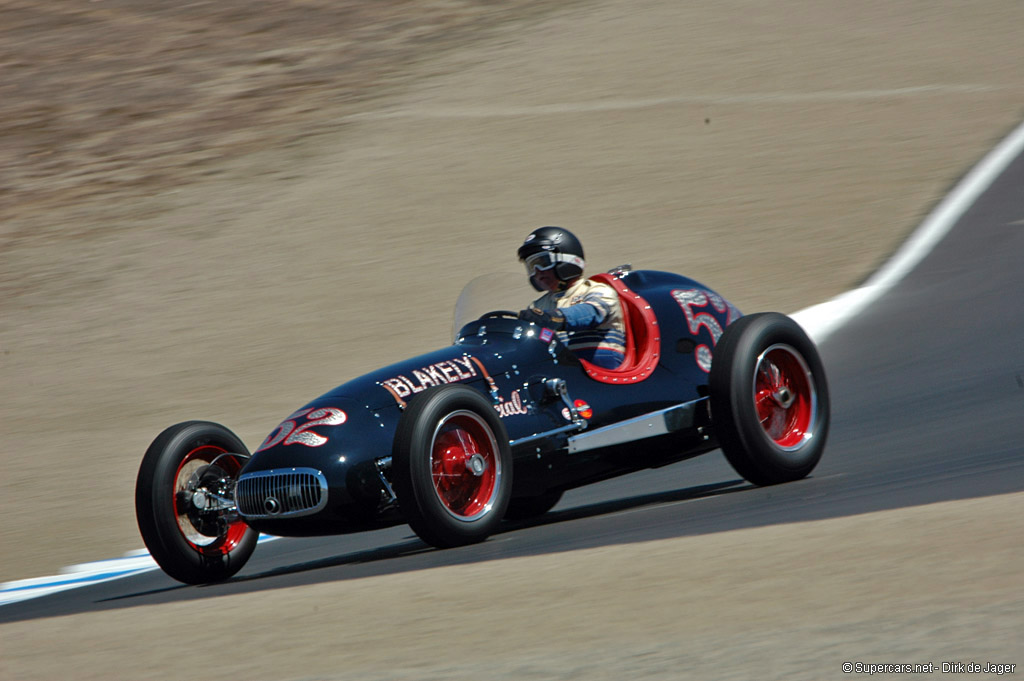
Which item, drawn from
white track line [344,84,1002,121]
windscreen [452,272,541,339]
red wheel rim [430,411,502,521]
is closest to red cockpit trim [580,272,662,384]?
windscreen [452,272,541,339]

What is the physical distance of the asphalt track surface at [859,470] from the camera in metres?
6.45

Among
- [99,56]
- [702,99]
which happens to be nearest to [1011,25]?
[702,99]

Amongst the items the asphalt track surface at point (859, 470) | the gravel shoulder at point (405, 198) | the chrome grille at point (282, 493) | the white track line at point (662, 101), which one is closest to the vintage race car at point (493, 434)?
the chrome grille at point (282, 493)

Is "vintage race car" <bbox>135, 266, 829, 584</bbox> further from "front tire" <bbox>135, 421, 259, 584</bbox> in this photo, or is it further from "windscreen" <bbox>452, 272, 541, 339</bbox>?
"windscreen" <bbox>452, 272, 541, 339</bbox>

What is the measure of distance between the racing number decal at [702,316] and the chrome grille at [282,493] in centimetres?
253

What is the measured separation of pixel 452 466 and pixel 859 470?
232 centimetres

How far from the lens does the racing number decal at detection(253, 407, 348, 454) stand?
6.61 metres

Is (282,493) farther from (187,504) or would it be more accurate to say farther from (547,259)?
(547,259)

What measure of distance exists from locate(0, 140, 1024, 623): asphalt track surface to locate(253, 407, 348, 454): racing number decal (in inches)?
24.8

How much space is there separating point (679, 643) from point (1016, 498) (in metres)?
2.13

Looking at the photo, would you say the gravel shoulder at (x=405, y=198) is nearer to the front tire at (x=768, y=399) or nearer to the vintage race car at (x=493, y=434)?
the vintage race car at (x=493, y=434)

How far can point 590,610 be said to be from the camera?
481cm

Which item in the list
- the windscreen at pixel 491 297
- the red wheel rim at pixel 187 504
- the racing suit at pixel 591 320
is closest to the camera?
the red wheel rim at pixel 187 504

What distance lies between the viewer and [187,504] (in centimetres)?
695
